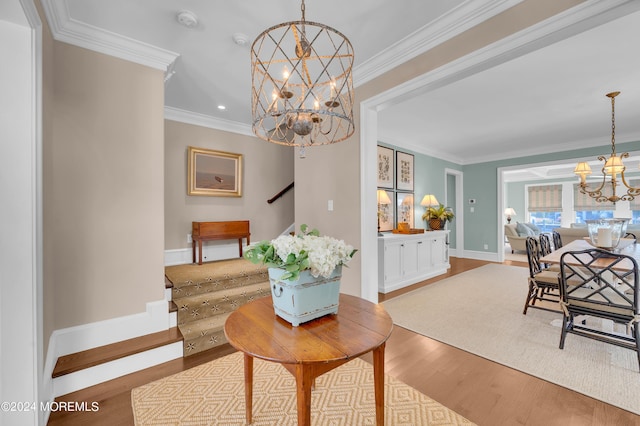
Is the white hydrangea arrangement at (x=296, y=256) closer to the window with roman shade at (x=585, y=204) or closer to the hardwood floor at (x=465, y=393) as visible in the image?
the hardwood floor at (x=465, y=393)

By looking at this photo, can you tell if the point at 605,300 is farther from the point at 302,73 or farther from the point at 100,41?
the point at 100,41

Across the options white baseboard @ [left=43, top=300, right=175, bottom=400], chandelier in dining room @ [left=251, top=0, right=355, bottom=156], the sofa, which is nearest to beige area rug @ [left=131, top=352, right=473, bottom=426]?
white baseboard @ [left=43, top=300, right=175, bottom=400]

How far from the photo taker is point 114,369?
1950 mm

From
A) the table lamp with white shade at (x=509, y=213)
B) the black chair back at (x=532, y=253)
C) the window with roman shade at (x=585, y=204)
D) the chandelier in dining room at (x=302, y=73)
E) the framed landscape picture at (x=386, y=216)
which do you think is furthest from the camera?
the table lamp with white shade at (x=509, y=213)

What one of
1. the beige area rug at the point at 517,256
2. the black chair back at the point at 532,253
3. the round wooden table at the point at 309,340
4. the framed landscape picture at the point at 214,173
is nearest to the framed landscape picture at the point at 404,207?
the black chair back at the point at 532,253

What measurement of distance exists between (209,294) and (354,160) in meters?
2.11

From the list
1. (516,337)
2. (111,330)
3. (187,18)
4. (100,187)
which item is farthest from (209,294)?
(516,337)

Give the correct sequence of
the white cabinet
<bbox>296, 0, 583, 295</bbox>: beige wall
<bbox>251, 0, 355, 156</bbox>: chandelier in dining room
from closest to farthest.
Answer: <bbox>251, 0, 355, 156</bbox>: chandelier in dining room < <bbox>296, 0, 583, 295</bbox>: beige wall < the white cabinet

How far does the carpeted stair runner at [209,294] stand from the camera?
2.37 m

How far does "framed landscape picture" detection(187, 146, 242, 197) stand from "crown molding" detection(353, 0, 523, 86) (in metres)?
2.33

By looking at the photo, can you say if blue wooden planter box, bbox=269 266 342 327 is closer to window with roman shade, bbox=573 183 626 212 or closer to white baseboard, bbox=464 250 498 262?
white baseboard, bbox=464 250 498 262

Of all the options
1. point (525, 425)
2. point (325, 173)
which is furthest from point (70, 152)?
point (525, 425)

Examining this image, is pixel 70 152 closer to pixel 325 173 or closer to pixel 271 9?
pixel 271 9

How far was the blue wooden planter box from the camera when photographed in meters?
1.17
